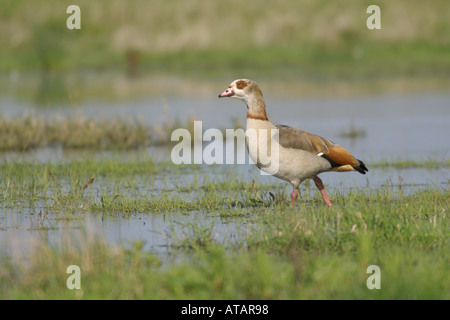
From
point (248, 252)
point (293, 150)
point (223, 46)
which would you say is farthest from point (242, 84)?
point (223, 46)

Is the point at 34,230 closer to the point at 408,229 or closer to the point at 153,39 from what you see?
the point at 408,229

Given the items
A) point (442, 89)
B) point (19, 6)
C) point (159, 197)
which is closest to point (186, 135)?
point (159, 197)

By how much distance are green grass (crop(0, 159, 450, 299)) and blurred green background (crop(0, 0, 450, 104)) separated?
19.2 meters

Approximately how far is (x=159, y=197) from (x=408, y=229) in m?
3.98

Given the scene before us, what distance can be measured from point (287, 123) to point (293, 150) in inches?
415

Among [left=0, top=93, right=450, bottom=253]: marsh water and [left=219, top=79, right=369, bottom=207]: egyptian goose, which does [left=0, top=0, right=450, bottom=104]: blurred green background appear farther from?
[left=219, top=79, right=369, bottom=207]: egyptian goose

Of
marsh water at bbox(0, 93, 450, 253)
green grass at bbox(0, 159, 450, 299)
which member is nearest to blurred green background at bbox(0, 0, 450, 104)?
marsh water at bbox(0, 93, 450, 253)

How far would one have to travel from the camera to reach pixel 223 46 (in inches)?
1430

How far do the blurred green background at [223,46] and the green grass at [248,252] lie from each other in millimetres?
19216

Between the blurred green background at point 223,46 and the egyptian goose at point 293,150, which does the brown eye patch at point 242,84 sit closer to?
the egyptian goose at point 293,150

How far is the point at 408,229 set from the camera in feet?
23.7

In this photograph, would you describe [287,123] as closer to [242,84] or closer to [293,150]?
[242,84]

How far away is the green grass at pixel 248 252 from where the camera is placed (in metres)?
5.96

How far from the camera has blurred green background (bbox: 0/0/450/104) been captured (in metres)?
31.4
